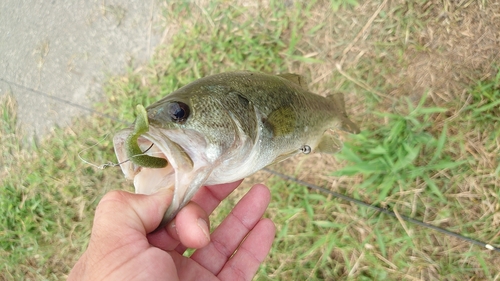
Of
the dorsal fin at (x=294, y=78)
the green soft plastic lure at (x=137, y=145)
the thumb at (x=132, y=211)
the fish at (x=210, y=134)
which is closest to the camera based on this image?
the green soft plastic lure at (x=137, y=145)

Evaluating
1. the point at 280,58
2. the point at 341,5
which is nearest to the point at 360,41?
the point at 341,5

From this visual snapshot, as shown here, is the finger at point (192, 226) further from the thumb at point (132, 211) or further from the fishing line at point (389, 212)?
the fishing line at point (389, 212)

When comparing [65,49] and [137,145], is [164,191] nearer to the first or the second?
[137,145]

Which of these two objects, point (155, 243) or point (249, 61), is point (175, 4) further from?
point (155, 243)

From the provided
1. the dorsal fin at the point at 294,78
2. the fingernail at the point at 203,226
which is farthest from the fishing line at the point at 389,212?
the fingernail at the point at 203,226

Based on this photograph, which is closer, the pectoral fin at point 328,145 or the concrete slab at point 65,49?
the pectoral fin at point 328,145

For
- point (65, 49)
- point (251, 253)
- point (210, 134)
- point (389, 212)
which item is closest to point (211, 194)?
point (251, 253)
